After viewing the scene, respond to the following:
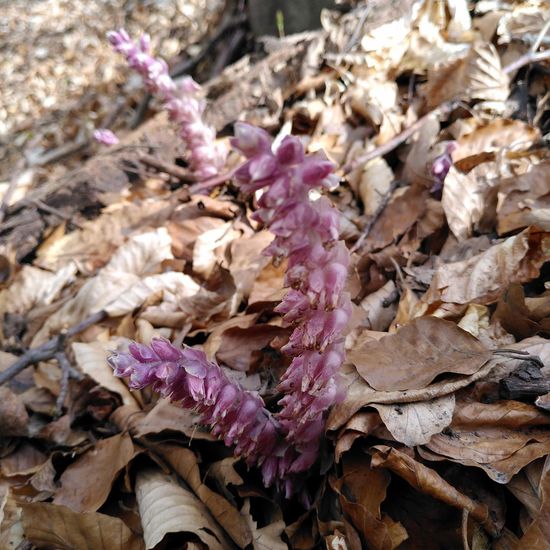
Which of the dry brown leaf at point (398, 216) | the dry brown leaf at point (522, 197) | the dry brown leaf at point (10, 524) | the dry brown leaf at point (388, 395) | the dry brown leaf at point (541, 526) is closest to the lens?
the dry brown leaf at point (541, 526)

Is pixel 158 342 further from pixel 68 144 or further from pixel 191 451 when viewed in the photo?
pixel 68 144

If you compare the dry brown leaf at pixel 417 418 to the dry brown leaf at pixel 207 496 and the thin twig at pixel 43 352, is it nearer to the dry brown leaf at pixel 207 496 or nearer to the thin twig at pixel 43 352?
the dry brown leaf at pixel 207 496

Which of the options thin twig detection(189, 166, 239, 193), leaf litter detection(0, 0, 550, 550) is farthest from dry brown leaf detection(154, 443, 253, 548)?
thin twig detection(189, 166, 239, 193)

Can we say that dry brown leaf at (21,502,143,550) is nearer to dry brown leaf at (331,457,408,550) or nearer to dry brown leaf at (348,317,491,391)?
dry brown leaf at (331,457,408,550)

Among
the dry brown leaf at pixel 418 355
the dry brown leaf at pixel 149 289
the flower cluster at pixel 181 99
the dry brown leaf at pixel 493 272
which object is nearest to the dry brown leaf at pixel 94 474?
the dry brown leaf at pixel 149 289

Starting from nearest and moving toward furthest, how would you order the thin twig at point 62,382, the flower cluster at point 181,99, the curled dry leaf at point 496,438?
the curled dry leaf at point 496,438
the thin twig at point 62,382
the flower cluster at point 181,99

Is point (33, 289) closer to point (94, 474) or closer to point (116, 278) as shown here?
point (116, 278)

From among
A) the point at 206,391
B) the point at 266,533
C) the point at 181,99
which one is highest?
the point at 181,99

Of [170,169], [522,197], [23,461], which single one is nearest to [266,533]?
[23,461]
